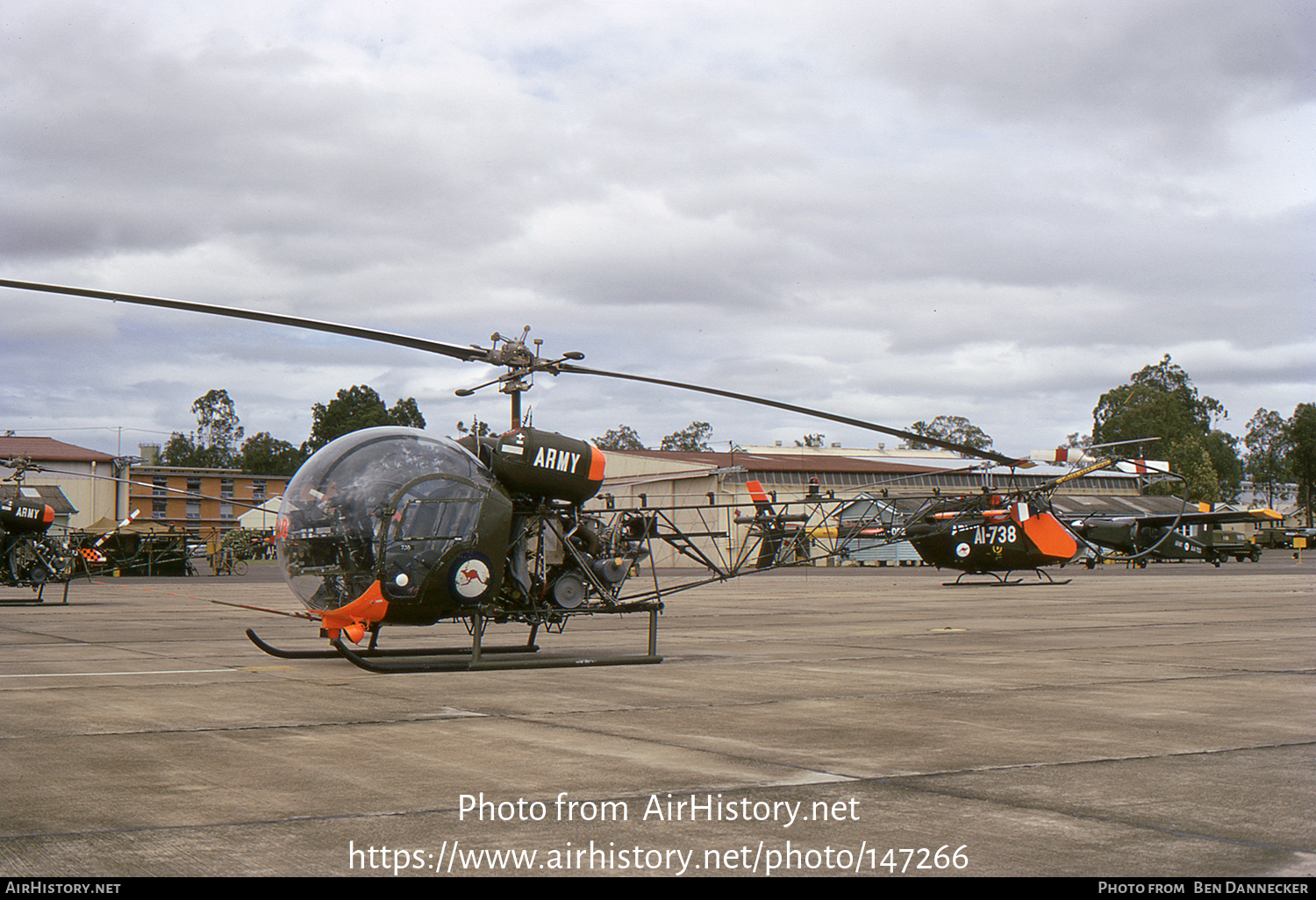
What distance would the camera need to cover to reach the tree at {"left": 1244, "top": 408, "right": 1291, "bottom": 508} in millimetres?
129625

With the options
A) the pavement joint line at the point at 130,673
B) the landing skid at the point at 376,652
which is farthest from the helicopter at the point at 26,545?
the landing skid at the point at 376,652

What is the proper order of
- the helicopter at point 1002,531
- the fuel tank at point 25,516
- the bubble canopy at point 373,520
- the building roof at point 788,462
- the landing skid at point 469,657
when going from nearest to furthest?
the bubble canopy at point 373,520 < the landing skid at point 469,657 < the helicopter at point 1002,531 < the fuel tank at point 25,516 < the building roof at point 788,462

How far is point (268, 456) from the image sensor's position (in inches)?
5212

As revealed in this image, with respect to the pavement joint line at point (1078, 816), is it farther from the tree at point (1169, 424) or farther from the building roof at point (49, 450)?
the building roof at point (49, 450)

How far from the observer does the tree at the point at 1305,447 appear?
106 metres

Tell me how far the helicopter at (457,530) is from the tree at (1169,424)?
78.7 metres

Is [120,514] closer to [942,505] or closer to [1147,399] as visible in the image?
[942,505]

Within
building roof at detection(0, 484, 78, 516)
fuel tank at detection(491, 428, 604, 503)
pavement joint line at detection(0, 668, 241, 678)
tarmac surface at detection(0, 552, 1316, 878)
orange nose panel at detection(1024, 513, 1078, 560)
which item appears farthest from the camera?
building roof at detection(0, 484, 78, 516)

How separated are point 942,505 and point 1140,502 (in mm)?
64276

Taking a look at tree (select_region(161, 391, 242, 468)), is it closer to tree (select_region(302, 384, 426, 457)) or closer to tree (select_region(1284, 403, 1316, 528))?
tree (select_region(302, 384, 426, 457))

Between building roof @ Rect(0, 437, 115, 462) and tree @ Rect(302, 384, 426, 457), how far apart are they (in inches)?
795

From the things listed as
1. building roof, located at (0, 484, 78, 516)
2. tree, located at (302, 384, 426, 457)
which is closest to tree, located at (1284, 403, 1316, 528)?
tree, located at (302, 384, 426, 457)

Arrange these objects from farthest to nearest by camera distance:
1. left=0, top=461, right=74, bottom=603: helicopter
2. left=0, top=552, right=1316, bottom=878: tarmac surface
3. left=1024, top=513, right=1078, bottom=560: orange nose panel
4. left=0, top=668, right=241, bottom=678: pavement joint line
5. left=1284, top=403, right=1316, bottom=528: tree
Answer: left=1284, top=403, right=1316, bottom=528: tree, left=0, top=461, right=74, bottom=603: helicopter, left=1024, top=513, right=1078, bottom=560: orange nose panel, left=0, top=668, right=241, bottom=678: pavement joint line, left=0, top=552, right=1316, bottom=878: tarmac surface
